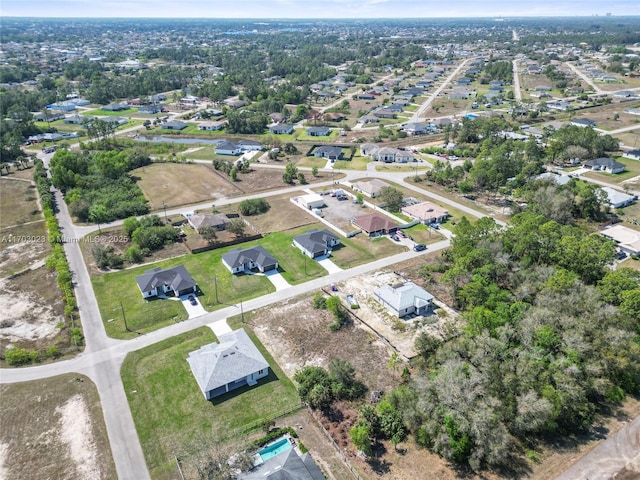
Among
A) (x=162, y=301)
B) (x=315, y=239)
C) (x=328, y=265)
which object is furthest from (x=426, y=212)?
(x=162, y=301)

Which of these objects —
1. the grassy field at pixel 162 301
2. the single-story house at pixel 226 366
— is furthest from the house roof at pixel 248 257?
the single-story house at pixel 226 366

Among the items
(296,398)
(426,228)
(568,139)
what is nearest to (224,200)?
(426,228)

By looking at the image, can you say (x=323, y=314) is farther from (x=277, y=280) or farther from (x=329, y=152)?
(x=329, y=152)

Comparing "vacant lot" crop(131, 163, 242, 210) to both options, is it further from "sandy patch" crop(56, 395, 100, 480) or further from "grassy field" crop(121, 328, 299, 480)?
"sandy patch" crop(56, 395, 100, 480)

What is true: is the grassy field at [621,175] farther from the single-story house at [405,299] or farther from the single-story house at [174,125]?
the single-story house at [174,125]

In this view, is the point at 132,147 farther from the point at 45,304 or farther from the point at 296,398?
the point at 296,398

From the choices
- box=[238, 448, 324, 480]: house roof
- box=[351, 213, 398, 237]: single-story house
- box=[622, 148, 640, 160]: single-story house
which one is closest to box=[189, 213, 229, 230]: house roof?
box=[351, 213, 398, 237]: single-story house
